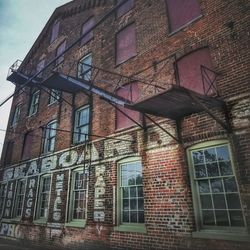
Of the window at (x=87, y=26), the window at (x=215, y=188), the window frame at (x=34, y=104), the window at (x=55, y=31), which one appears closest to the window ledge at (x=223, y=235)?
the window at (x=215, y=188)

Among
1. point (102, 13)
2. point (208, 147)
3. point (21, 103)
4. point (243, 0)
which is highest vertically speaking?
point (102, 13)

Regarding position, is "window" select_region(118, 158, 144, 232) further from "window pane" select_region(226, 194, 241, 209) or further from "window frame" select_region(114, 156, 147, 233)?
"window pane" select_region(226, 194, 241, 209)

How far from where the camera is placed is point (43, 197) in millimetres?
12570

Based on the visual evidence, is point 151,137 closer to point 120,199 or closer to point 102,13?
point 120,199

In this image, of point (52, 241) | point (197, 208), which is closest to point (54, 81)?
point (52, 241)

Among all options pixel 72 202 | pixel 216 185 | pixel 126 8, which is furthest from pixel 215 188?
pixel 126 8

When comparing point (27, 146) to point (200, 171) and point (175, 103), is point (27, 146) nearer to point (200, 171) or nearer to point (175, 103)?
point (175, 103)

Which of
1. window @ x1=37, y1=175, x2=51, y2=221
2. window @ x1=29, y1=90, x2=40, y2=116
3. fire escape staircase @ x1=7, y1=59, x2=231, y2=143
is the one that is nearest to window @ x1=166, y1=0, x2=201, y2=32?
fire escape staircase @ x1=7, y1=59, x2=231, y2=143

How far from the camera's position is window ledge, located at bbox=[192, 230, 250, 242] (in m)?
5.58

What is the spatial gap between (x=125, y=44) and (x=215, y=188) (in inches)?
303

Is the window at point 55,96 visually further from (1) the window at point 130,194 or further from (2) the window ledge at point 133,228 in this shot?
(2) the window ledge at point 133,228

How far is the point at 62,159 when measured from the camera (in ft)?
38.9

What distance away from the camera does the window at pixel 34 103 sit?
16.6m

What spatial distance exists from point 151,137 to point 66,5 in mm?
13431
